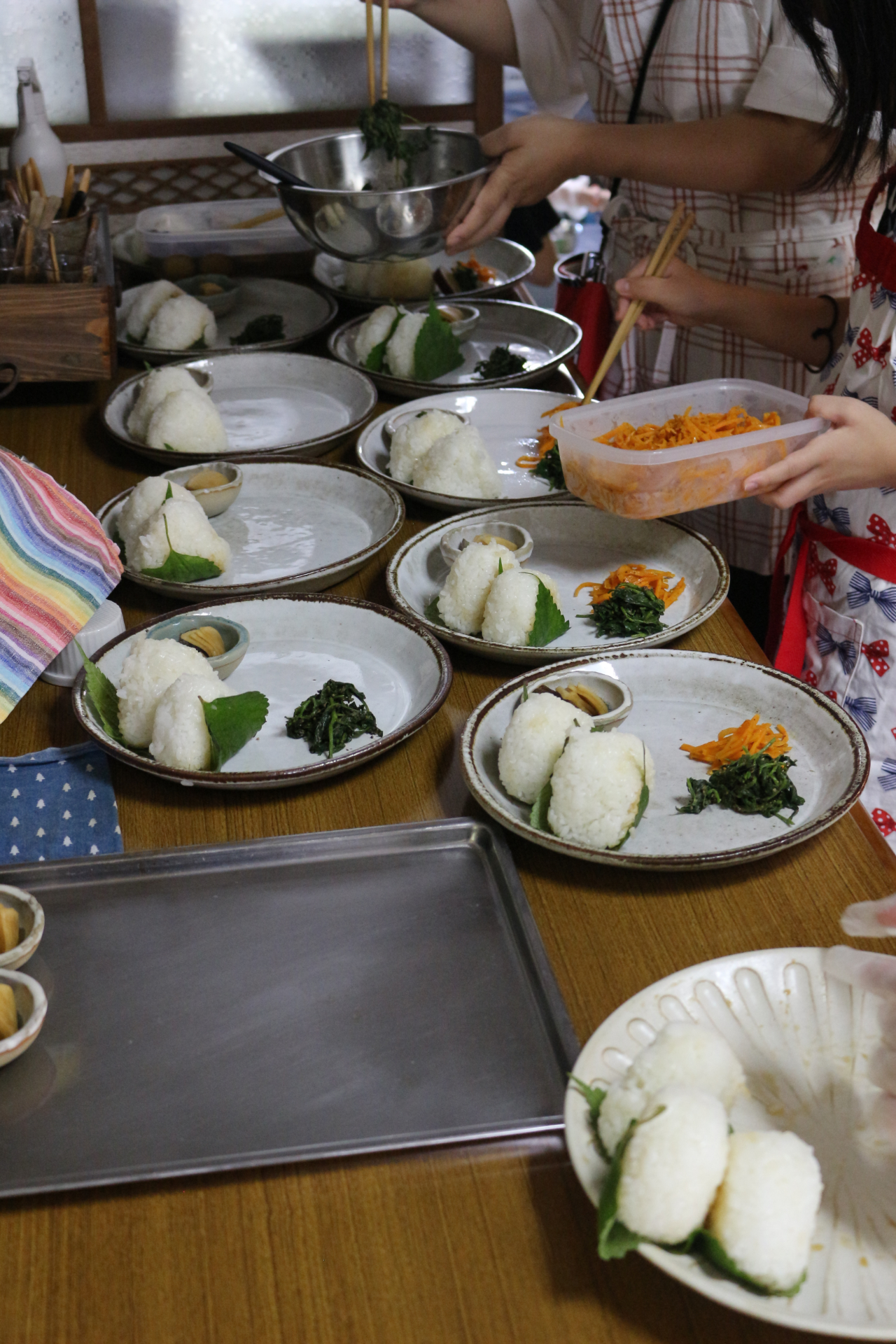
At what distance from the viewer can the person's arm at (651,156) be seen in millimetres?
1954

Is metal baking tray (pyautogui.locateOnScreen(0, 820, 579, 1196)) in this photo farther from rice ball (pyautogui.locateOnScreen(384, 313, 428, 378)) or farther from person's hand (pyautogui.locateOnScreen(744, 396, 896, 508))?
rice ball (pyautogui.locateOnScreen(384, 313, 428, 378))

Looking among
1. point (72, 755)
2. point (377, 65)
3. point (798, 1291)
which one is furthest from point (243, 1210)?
point (377, 65)

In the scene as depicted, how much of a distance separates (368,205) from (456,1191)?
1745 millimetres

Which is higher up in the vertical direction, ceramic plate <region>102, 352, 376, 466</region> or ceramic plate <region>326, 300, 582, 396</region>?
ceramic plate <region>326, 300, 582, 396</region>

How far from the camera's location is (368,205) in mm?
2053

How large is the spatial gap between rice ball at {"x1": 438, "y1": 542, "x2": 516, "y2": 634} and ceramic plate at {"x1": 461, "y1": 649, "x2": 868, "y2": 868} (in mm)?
179

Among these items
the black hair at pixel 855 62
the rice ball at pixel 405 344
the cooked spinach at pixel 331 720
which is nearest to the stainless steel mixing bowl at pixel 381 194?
the rice ball at pixel 405 344

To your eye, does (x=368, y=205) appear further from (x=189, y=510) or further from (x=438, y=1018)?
(x=438, y=1018)

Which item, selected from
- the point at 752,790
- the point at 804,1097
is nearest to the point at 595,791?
the point at 752,790

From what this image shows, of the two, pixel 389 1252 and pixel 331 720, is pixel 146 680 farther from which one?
pixel 389 1252

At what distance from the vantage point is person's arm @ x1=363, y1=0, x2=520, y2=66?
267cm

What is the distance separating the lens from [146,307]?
2494 millimetres

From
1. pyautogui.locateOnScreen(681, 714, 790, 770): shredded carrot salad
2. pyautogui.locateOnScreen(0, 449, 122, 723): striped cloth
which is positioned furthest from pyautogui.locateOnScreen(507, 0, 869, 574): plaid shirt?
pyautogui.locateOnScreen(0, 449, 122, 723): striped cloth

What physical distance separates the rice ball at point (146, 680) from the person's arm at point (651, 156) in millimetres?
1259
